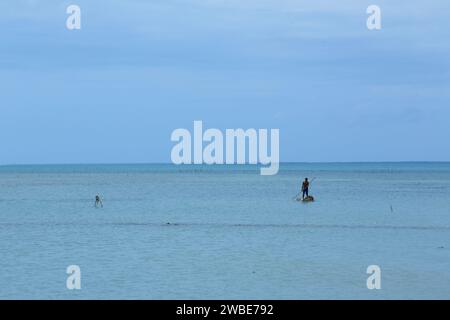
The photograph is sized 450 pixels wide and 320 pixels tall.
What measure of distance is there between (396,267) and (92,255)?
9849 millimetres

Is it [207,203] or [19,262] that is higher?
[207,203]

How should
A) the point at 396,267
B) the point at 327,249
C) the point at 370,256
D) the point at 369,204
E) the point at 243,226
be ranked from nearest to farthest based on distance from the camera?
the point at 396,267, the point at 370,256, the point at 327,249, the point at 243,226, the point at 369,204

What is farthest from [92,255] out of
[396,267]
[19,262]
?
[396,267]

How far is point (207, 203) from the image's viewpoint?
57938mm

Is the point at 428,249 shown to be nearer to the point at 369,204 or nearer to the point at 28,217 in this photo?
the point at 28,217

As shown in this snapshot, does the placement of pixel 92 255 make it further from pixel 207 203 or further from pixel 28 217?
pixel 207 203
